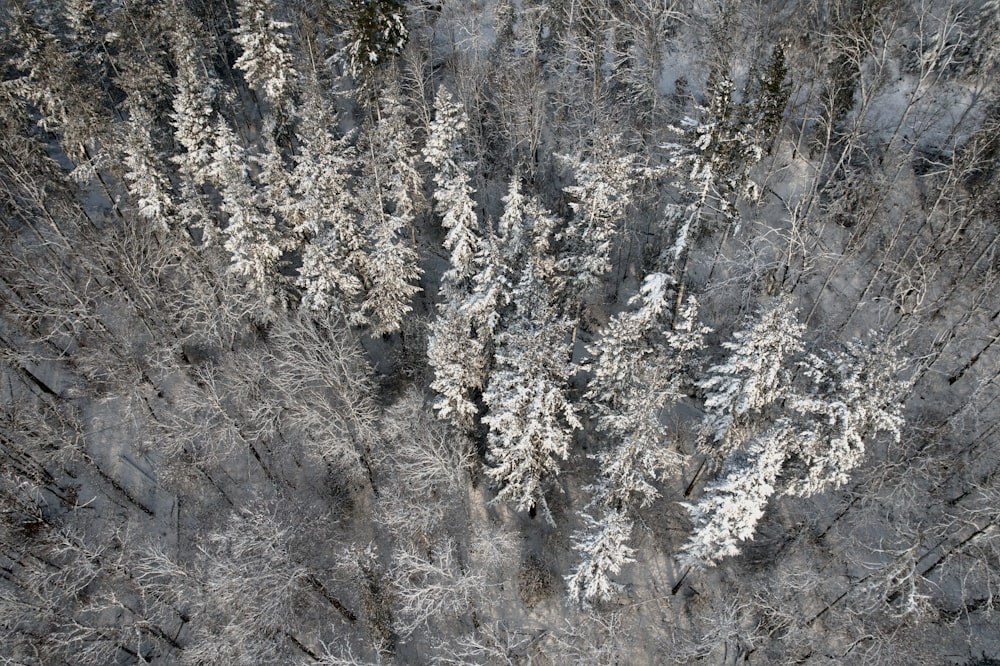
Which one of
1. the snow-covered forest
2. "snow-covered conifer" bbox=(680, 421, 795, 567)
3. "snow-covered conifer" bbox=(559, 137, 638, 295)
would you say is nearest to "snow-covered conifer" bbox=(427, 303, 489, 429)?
the snow-covered forest

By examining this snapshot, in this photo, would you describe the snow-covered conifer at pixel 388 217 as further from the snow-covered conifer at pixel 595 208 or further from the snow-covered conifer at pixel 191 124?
the snow-covered conifer at pixel 191 124

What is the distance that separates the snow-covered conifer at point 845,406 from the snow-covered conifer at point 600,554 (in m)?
6.81

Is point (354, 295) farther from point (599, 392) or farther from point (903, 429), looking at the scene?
point (903, 429)

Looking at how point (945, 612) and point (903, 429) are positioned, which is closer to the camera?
point (945, 612)

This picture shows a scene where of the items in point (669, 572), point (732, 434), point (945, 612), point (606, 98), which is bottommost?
point (669, 572)

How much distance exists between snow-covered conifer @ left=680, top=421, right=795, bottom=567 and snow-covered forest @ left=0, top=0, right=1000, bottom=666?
0.48 ft

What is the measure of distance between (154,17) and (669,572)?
156 ft

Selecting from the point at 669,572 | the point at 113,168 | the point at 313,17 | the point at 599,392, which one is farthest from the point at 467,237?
the point at 313,17

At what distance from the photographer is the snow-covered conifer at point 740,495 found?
19297 millimetres

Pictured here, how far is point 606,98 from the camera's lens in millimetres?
34375

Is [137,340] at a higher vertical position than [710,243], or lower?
lower

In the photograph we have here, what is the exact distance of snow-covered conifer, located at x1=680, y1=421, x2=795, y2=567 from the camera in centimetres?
1930

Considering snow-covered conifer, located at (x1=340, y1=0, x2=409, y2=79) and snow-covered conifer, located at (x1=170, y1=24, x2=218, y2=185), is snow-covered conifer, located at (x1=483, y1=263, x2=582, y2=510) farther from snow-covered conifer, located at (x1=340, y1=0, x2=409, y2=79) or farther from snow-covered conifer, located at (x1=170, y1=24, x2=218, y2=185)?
snow-covered conifer, located at (x1=170, y1=24, x2=218, y2=185)

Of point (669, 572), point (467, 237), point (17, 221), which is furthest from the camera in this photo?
point (17, 221)
